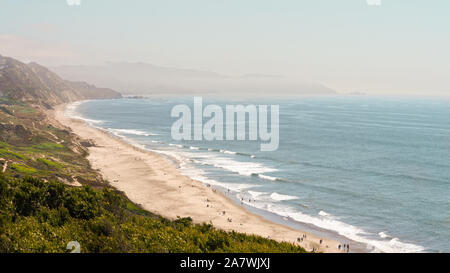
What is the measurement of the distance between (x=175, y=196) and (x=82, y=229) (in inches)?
1749

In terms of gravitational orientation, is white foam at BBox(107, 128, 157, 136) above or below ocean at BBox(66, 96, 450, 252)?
above

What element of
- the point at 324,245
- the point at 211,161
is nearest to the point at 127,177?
the point at 211,161

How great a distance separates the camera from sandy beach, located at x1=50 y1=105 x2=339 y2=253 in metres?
56.8

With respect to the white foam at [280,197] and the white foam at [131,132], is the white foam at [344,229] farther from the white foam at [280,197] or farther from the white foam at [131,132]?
the white foam at [131,132]

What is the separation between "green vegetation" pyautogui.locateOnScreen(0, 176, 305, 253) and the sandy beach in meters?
20.3

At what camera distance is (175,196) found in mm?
73625

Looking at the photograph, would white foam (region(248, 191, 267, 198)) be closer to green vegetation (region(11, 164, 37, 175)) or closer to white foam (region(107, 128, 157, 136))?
green vegetation (region(11, 164, 37, 175))

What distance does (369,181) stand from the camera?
292ft

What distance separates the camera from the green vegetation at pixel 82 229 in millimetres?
25391

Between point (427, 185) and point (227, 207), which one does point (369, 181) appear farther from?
point (227, 207)

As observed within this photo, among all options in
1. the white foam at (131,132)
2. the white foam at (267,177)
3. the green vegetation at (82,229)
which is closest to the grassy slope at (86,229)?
the green vegetation at (82,229)

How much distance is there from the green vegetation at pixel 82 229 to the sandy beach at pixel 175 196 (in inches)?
798

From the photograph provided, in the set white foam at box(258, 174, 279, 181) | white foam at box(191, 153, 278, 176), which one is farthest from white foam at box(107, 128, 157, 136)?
white foam at box(258, 174, 279, 181)
